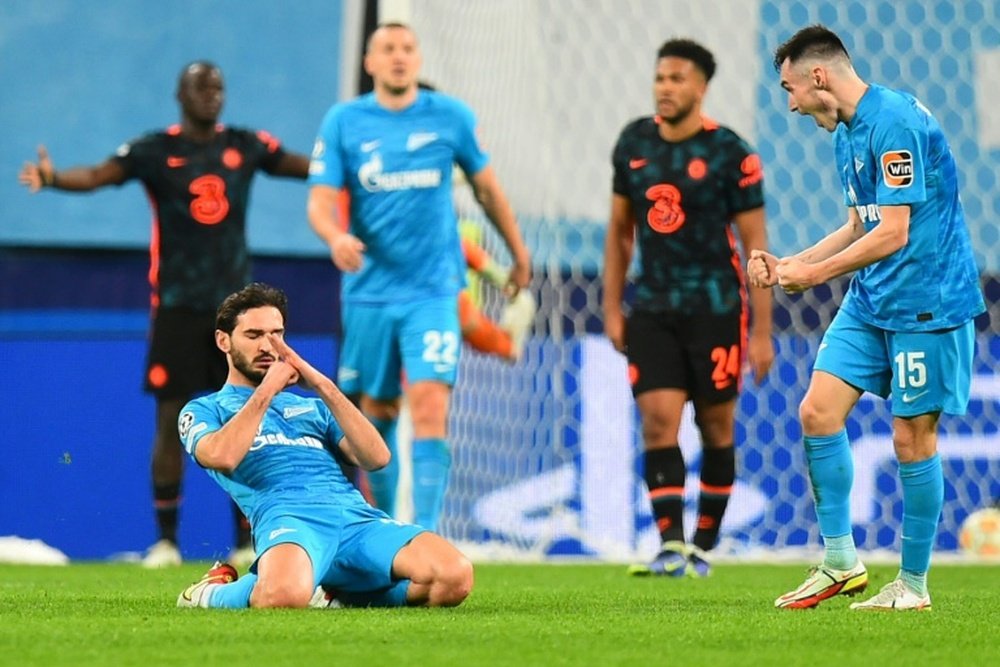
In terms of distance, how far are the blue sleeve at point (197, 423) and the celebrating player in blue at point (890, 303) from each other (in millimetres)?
1522

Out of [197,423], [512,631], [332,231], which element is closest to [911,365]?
[512,631]

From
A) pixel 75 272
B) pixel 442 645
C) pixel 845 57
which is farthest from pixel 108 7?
pixel 442 645

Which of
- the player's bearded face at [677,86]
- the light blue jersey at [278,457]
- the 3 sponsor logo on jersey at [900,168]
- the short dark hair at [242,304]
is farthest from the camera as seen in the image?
the player's bearded face at [677,86]

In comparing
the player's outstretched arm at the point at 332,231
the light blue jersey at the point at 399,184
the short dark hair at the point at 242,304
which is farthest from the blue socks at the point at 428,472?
the short dark hair at the point at 242,304

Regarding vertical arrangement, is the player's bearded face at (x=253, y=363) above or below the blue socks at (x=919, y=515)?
above

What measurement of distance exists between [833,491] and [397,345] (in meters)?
2.57

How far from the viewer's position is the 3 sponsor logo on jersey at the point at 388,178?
24.6ft

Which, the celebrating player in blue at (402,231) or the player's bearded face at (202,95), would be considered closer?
the celebrating player in blue at (402,231)

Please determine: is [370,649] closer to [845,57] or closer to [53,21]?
[845,57]

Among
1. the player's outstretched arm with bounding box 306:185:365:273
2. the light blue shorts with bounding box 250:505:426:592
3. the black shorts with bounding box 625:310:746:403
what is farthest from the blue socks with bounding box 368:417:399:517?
the light blue shorts with bounding box 250:505:426:592

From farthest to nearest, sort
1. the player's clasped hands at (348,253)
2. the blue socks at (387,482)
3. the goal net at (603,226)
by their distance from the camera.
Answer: the goal net at (603,226) → the blue socks at (387,482) → the player's clasped hands at (348,253)

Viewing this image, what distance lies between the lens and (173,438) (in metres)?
7.97

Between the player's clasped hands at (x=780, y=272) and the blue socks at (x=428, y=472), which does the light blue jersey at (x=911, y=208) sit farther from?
the blue socks at (x=428, y=472)

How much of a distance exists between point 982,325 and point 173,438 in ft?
14.9
